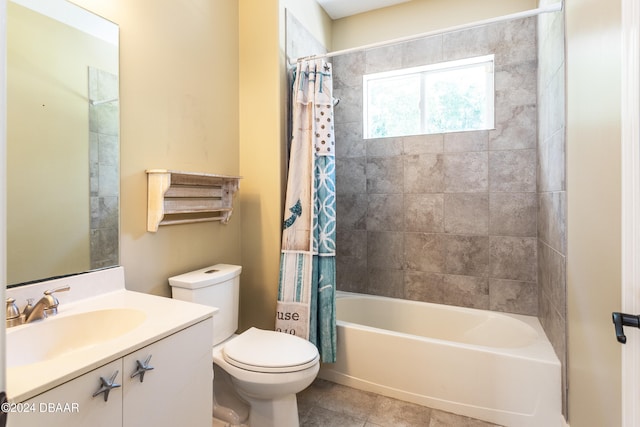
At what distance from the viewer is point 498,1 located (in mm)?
2293

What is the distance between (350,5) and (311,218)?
Answer: 191 centimetres

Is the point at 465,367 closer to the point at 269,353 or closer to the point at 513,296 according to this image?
the point at 513,296

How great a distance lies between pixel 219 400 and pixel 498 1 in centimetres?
326

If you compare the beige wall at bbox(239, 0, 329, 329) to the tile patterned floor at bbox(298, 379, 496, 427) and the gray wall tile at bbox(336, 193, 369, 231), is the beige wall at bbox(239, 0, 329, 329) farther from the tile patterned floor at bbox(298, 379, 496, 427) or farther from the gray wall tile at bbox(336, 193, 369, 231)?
the gray wall tile at bbox(336, 193, 369, 231)

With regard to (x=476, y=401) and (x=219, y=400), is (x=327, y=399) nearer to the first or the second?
(x=219, y=400)

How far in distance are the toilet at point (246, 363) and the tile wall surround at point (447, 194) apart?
1281 mm

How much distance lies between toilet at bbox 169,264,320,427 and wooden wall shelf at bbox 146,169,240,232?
1.06ft

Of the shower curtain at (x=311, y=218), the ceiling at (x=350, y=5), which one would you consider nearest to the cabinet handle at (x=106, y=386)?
the shower curtain at (x=311, y=218)

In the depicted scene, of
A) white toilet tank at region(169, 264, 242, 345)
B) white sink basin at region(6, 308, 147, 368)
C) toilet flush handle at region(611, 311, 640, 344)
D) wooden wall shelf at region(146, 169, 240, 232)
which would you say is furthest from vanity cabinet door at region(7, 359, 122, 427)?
toilet flush handle at region(611, 311, 640, 344)

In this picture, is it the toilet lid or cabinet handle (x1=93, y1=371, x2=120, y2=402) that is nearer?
Result: cabinet handle (x1=93, y1=371, x2=120, y2=402)

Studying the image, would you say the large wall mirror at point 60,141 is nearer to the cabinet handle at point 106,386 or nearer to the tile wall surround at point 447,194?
the cabinet handle at point 106,386

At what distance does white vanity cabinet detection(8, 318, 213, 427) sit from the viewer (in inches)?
27.3

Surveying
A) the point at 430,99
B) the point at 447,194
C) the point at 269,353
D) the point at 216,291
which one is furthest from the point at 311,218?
the point at 430,99

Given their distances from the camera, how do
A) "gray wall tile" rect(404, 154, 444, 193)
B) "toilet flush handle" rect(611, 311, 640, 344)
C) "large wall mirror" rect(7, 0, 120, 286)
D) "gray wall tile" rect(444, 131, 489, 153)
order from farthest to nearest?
1. "gray wall tile" rect(404, 154, 444, 193)
2. "gray wall tile" rect(444, 131, 489, 153)
3. "large wall mirror" rect(7, 0, 120, 286)
4. "toilet flush handle" rect(611, 311, 640, 344)
